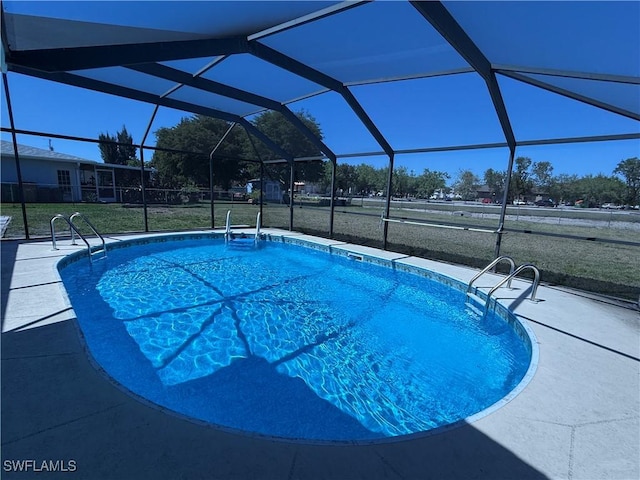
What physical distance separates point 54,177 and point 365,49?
21.2 meters

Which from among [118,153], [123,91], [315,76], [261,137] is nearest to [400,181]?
[261,137]

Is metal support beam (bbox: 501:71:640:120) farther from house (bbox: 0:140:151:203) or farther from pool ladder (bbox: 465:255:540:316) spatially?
house (bbox: 0:140:151:203)

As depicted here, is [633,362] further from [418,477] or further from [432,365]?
[418,477]

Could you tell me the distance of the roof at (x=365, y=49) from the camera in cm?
298

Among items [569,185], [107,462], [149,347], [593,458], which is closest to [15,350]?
[149,347]

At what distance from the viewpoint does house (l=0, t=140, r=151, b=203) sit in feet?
50.2

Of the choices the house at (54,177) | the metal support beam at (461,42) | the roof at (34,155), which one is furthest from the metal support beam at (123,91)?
the roof at (34,155)

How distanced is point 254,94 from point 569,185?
27.8 feet

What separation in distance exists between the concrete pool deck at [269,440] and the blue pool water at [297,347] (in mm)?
528

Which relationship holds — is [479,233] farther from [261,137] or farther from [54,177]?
[54,177]

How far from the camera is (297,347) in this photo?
3822 mm

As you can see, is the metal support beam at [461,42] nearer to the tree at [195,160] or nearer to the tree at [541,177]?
the tree at [541,177]

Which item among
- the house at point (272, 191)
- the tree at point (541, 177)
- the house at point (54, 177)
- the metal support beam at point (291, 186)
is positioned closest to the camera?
the tree at point (541, 177)

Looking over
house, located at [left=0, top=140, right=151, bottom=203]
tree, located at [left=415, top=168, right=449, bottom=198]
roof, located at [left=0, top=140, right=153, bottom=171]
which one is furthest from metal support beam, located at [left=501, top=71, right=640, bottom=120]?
roof, located at [left=0, top=140, right=153, bottom=171]
